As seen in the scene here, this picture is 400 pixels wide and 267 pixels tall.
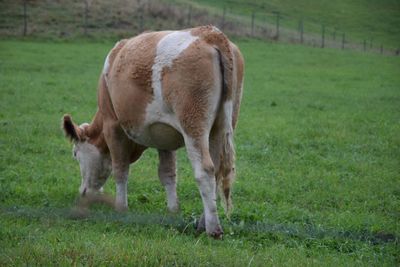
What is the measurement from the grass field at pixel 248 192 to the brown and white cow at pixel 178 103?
65 centimetres

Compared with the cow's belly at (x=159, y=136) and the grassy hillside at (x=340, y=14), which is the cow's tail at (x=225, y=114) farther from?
the grassy hillside at (x=340, y=14)

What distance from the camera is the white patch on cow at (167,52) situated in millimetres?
6974

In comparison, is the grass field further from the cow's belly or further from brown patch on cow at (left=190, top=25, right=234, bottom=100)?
brown patch on cow at (left=190, top=25, right=234, bottom=100)

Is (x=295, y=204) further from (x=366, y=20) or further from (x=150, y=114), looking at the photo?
(x=366, y=20)

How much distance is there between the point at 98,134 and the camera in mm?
9039

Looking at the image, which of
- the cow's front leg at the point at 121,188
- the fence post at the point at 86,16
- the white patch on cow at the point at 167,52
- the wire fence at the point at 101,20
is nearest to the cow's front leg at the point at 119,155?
the cow's front leg at the point at 121,188

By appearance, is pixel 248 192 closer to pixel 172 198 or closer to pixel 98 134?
pixel 172 198

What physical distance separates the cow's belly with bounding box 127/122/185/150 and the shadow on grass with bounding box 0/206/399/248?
36.0 inches

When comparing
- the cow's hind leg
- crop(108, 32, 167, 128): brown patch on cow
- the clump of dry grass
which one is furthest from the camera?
the clump of dry grass


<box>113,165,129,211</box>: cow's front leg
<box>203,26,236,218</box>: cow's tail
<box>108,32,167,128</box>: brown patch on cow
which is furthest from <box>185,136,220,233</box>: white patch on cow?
<box>113,165,129,211</box>: cow's front leg

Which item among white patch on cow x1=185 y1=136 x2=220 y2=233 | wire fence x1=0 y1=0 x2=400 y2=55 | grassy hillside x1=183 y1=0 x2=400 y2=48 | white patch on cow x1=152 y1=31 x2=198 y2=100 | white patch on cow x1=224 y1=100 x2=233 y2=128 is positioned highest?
white patch on cow x1=152 y1=31 x2=198 y2=100

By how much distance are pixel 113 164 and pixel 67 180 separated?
173cm

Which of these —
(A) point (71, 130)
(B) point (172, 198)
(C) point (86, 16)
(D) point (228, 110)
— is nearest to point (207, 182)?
(D) point (228, 110)

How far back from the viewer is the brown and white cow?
666 centimetres
